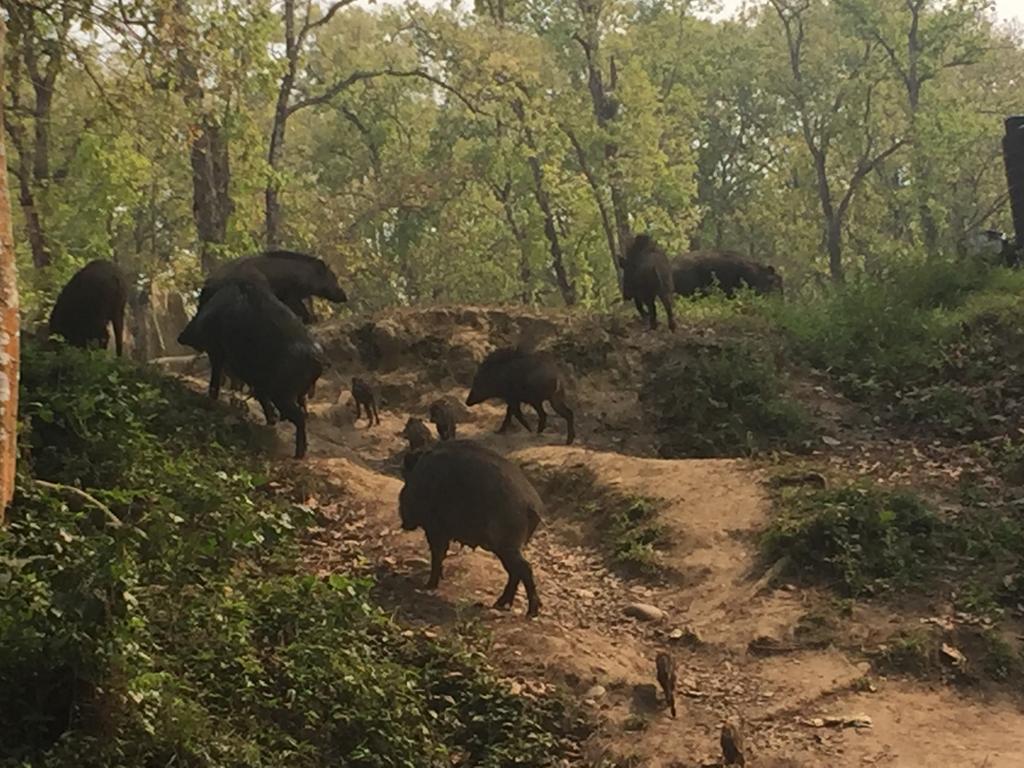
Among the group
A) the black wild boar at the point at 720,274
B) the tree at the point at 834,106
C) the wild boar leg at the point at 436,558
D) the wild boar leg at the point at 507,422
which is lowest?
the wild boar leg at the point at 436,558

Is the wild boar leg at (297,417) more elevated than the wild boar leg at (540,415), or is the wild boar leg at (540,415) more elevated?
the wild boar leg at (297,417)

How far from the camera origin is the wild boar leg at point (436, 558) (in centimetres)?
686

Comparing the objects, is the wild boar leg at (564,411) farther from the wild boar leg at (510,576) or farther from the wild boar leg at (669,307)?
the wild boar leg at (510,576)

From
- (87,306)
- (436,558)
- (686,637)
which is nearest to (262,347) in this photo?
(87,306)

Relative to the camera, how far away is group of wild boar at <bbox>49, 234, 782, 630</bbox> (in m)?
6.71

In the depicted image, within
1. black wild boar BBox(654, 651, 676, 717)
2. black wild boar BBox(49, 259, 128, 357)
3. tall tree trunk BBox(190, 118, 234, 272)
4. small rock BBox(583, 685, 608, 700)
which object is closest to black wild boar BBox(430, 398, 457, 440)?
black wild boar BBox(49, 259, 128, 357)

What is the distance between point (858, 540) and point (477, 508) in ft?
10.0

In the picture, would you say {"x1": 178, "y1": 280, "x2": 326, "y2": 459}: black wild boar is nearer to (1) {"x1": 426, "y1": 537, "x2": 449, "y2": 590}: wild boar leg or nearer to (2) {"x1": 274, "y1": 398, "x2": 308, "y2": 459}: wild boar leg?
(2) {"x1": 274, "y1": 398, "x2": 308, "y2": 459}: wild boar leg

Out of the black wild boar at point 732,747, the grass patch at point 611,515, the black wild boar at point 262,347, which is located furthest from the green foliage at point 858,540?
the black wild boar at point 262,347

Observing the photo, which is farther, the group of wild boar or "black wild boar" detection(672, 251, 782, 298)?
"black wild boar" detection(672, 251, 782, 298)

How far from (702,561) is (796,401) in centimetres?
520

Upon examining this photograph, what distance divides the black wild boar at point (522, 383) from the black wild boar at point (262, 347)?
253 cm

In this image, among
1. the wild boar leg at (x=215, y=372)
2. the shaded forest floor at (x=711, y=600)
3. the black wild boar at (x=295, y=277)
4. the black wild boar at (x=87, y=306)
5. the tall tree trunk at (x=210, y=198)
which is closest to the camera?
the shaded forest floor at (x=711, y=600)

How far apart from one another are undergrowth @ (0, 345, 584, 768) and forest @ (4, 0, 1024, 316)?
598cm
